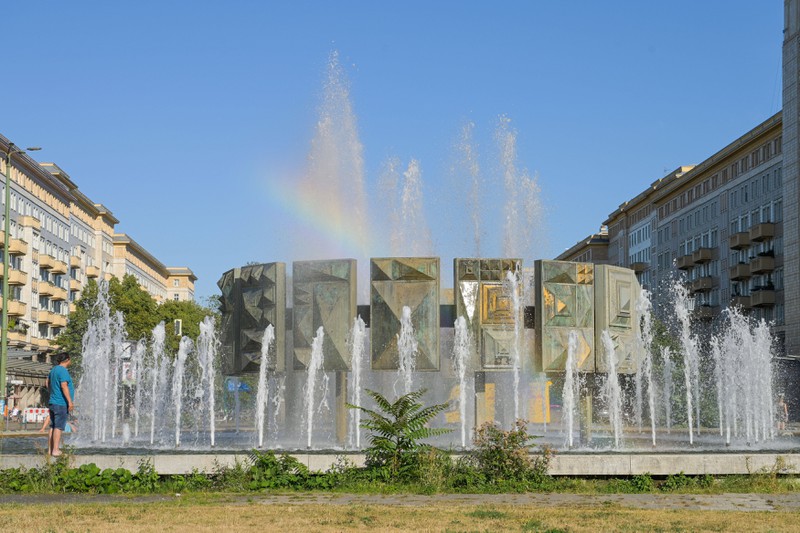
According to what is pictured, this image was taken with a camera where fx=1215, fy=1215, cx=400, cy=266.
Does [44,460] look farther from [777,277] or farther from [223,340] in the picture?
[777,277]

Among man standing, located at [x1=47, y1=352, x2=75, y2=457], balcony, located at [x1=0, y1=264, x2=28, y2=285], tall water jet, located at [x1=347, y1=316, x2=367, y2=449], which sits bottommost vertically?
man standing, located at [x1=47, y1=352, x2=75, y2=457]

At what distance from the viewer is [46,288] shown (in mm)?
87562

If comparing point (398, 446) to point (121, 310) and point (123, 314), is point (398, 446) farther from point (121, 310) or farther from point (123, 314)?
point (123, 314)

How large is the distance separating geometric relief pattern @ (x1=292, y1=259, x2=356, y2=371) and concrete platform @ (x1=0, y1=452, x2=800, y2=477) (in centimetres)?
779

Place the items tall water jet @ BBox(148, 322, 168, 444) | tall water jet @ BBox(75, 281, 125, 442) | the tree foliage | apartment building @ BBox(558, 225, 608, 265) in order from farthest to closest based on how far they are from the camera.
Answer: apartment building @ BBox(558, 225, 608, 265) → the tree foliage → tall water jet @ BBox(75, 281, 125, 442) → tall water jet @ BBox(148, 322, 168, 444)

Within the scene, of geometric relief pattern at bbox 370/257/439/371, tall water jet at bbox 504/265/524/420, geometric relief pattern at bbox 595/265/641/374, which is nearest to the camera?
geometric relief pattern at bbox 370/257/439/371

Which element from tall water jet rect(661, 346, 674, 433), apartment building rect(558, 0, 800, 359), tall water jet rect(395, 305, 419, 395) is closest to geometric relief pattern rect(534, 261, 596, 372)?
tall water jet rect(395, 305, 419, 395)

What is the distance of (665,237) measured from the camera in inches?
4131

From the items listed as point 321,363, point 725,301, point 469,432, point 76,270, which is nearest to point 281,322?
point 321,363

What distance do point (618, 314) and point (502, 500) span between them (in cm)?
1209

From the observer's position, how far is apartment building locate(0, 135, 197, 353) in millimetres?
80062

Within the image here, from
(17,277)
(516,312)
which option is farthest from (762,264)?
(516,312)

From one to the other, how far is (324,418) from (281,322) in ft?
17.6

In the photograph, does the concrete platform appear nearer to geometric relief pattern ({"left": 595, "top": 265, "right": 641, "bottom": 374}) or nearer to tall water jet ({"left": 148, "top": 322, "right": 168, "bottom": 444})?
geometric relief pattern ({"left": 595, "top": 265, "right": 641, "bottom": 374})
